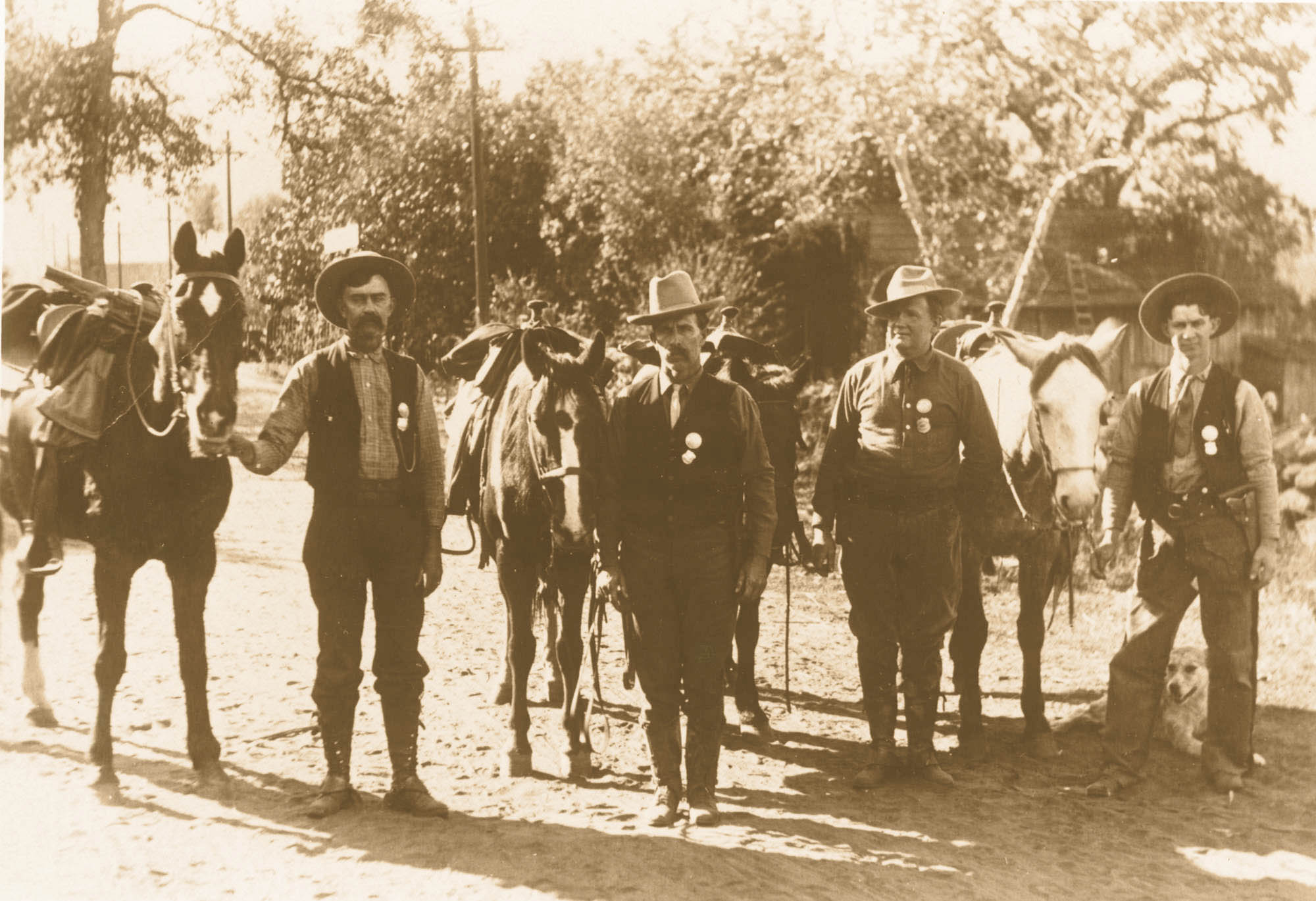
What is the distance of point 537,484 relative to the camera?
4730mm

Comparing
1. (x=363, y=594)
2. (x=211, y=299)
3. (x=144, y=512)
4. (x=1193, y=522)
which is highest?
(x=211, y=299)

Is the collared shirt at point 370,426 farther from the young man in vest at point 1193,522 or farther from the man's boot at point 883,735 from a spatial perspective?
the young man in vest at point 1193,522

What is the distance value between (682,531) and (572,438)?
1.83 ft

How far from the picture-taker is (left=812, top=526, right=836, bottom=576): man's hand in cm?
479

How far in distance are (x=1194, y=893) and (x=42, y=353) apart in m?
4.44

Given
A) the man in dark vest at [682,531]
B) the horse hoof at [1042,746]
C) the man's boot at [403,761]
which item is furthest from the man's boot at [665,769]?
the horse hoof at [1042,746]

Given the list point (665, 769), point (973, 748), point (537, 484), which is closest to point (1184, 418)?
point (973, 748)

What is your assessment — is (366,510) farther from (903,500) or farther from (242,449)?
(903,500)

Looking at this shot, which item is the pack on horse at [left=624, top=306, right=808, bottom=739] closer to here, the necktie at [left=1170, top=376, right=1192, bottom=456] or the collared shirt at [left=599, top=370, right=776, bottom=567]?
the collared shirt at [left=599, top=370, right=776, bottom=567]

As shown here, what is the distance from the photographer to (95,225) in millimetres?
4418

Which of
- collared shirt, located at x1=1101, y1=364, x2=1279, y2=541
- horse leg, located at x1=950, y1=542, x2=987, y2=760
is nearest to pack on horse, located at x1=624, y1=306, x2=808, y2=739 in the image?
horse leg, located at x1=950, y1=542, x2=987, y2=760

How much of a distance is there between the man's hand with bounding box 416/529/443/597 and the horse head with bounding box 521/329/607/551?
46cm

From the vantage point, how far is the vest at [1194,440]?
14.9 feet

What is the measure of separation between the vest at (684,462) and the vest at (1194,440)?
5.56 ft
